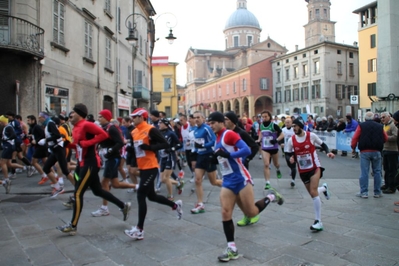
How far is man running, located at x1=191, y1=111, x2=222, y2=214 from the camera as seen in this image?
6.96 metres

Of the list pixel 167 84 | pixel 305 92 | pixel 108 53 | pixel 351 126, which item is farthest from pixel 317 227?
pixel 305 92

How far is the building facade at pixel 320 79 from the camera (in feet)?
169

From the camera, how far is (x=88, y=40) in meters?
18.3

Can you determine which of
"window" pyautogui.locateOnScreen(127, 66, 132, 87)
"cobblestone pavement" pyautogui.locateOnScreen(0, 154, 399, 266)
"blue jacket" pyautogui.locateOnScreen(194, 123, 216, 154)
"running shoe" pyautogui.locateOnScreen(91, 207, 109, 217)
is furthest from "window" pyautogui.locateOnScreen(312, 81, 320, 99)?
"running shoe" pyautogui.locateOnScreen(91, 207, 109, 217)

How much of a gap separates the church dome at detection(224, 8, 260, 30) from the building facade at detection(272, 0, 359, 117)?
3041cm

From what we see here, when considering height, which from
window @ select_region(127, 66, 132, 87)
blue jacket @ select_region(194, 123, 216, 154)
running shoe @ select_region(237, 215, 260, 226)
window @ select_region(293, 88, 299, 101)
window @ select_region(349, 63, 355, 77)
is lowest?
running shoe @ select_region(237, 215, 260, 226)

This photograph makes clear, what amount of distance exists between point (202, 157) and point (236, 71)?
63.6 meters

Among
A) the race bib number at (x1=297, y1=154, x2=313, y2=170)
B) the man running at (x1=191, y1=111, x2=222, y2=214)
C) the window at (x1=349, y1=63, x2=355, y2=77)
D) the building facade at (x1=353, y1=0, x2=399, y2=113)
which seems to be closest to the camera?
the race bib number at (x1=297, y1=154, x2=313, y2=170)

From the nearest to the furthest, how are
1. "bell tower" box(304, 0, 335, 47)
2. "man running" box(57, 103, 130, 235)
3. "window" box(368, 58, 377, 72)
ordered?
"man running" box(57, 103, 130, 235) < "window" box(368, 58, 377, 72) < "bell tower" box(304, 0, 335, 47)

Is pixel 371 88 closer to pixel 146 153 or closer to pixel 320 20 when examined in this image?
pixel 320 20

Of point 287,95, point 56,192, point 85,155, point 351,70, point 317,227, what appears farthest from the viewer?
point 287,95

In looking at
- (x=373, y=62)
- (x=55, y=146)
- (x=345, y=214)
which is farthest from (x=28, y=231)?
(x=373, y=62)

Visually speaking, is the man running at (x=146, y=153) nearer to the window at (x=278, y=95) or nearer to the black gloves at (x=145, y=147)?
the black gloves at (x=145, y=147)

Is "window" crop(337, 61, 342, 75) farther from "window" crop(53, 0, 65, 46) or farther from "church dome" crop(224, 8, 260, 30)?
"window" crop(53, 0, 65, 46)
